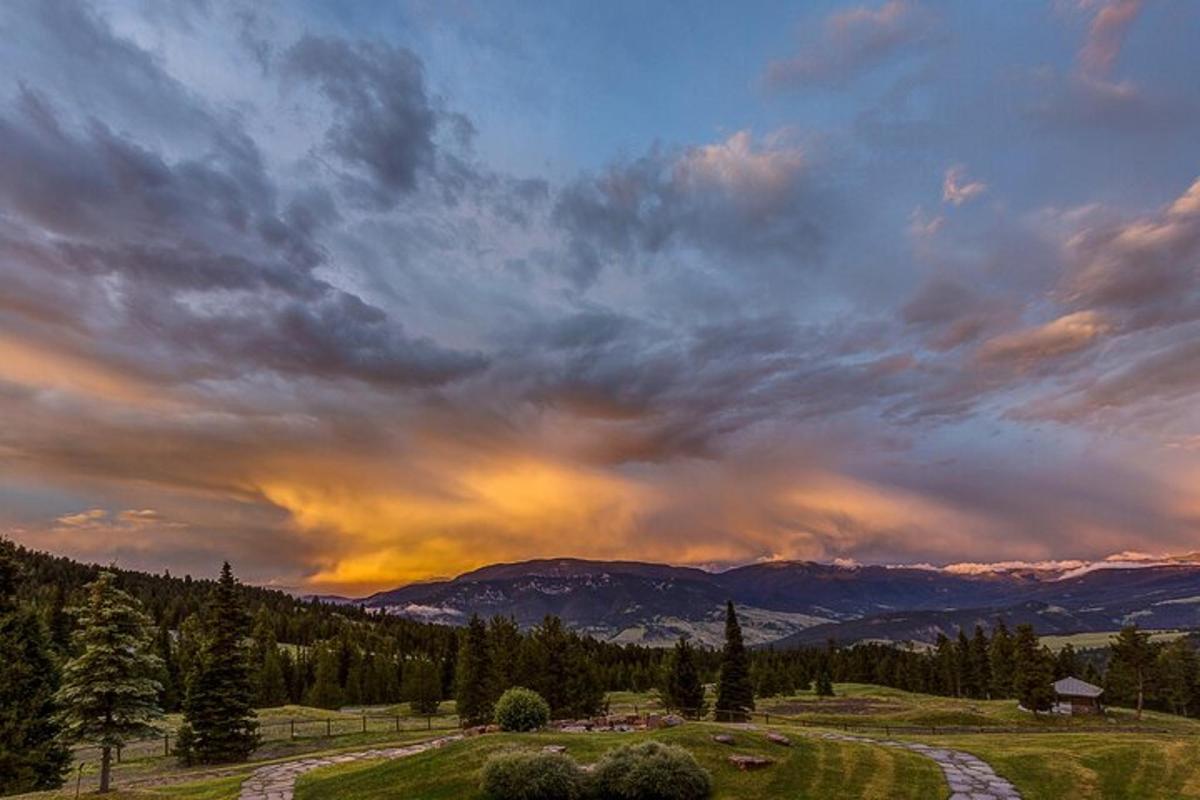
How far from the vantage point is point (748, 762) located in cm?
2759

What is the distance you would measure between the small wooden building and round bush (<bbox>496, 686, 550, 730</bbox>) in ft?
248

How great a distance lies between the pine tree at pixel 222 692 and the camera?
1687 inches

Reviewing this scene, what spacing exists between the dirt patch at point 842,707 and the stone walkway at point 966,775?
140ft

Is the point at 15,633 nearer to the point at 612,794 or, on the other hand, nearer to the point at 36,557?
the point at 612,794

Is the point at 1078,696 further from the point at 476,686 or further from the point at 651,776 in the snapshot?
the point at 651,776

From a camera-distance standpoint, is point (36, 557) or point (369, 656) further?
point (36, 557)

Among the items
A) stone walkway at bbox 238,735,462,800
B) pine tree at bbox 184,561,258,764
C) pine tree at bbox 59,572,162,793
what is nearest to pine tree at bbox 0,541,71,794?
pine tree at bbox 59,572,162,793

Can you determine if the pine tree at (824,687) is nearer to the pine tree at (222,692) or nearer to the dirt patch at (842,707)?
the dirt patch at (842,707)

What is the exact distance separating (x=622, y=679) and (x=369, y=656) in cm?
5150

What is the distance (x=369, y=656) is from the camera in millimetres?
110875

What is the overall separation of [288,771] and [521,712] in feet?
38.4

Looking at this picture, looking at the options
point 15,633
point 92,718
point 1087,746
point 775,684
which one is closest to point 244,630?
point 15,633

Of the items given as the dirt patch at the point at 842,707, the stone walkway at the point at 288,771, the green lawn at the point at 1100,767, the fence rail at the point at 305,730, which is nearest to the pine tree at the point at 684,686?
the dirt patch at the point at 842,707

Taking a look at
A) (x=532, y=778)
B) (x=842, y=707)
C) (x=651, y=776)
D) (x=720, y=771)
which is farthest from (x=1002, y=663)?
(x=532, y=778)
